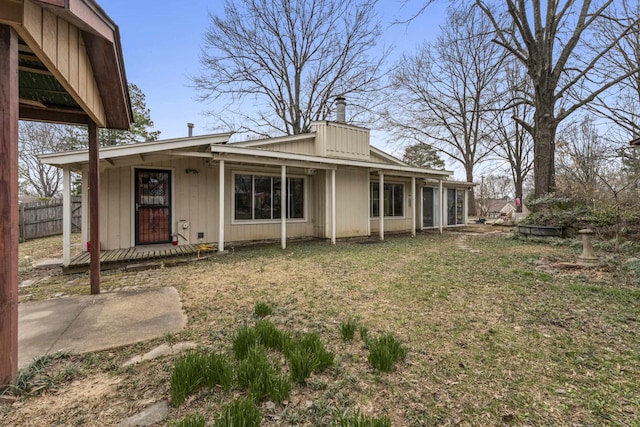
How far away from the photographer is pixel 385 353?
2.26m

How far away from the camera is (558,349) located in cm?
252

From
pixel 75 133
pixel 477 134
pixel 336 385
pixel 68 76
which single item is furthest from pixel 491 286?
pixel 75 133

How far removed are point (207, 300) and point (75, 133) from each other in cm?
2115

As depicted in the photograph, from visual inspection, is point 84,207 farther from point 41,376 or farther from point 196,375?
point 196,375

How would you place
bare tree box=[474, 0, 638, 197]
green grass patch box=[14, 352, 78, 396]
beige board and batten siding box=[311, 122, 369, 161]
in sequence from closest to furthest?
green grass patch box=[14, 352, 78, 396] < beige board and batten siding box=[311, 122, 369, 161] < bare tree box=[474, 0, 638, 197]

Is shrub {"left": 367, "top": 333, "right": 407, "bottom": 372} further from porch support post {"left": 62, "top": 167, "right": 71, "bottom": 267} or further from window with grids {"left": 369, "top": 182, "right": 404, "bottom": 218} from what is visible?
window with grids {"left": 369, "top": 182, "right": 404, "bottom": 218}

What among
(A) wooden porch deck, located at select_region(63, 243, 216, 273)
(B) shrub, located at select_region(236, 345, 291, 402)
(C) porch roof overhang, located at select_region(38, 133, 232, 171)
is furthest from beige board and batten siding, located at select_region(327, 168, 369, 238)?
(B) shrub, located at select_region(236, 345, 291, 402)

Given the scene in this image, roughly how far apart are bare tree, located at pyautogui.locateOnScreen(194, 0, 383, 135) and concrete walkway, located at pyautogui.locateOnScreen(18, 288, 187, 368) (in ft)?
53.0

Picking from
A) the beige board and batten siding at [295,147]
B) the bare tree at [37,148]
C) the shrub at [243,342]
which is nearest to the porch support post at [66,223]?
the beige board and batten siding at [295,147]

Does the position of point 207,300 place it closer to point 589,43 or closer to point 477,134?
point 589,43

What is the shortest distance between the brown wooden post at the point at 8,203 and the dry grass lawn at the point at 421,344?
1.18 feet

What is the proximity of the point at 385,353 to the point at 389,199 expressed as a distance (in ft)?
32.0

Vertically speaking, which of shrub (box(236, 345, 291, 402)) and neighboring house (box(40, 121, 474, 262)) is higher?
neighboring house (box(40, 121, 474, 262))

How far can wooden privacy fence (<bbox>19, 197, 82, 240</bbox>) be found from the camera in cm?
1030
